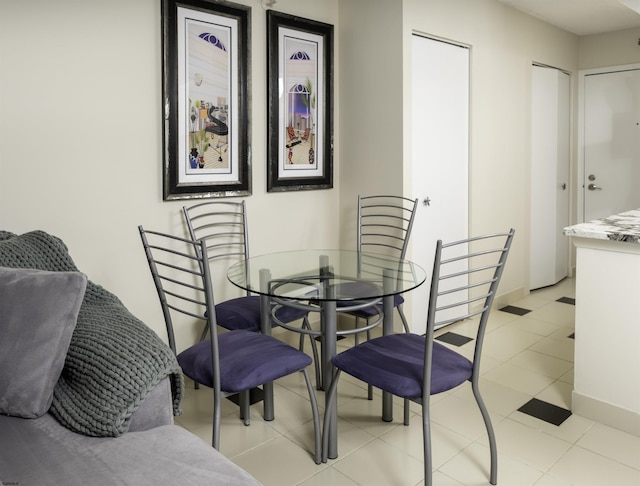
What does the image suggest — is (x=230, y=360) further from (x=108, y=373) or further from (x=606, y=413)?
(x=606, y=413)

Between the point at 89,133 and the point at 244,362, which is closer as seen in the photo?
the point at 244,362

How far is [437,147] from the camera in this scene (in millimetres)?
3754

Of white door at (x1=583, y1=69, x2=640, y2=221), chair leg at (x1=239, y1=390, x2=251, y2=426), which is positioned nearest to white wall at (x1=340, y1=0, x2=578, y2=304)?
white door at (x1=583, y1=69, x2=640, y2=221)

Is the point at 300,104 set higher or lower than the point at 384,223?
higher

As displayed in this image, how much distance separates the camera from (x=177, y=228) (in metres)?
3.05

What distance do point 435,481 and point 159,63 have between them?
2.33 m

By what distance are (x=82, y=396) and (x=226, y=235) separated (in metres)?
1.79

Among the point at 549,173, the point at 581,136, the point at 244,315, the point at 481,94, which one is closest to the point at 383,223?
the point at 481,94

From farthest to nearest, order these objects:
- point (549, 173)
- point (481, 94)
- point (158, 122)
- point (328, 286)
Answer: point (549, 173) → point (481, 94) → point (158, 122) → point (328, 286)

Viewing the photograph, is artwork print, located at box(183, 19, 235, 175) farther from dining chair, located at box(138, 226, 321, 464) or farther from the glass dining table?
dining chair, located at box(138, 226, 321, 464)

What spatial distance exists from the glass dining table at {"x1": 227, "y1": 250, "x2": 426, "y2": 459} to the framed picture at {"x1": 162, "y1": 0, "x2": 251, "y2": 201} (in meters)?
0.61

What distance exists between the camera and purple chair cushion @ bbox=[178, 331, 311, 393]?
81.6 inches

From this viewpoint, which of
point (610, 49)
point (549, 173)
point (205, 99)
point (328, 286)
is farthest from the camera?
point (610, 49)

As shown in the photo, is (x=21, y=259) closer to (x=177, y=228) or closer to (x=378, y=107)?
(x=177, y=228)
